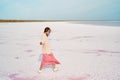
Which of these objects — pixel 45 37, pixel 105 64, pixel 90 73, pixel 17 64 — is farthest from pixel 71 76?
pixel 17 64

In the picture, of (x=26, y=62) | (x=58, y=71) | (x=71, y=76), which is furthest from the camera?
(x=26, y=62)

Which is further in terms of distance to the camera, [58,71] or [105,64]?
[105,64]

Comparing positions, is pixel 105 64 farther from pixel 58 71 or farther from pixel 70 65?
pixel 58 71

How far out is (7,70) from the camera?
5.18 metres

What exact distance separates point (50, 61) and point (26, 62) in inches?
56.8

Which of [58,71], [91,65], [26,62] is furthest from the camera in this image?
[26,62]

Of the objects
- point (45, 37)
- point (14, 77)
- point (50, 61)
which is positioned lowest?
point (14, 77)

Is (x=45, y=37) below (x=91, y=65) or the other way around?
the other way around

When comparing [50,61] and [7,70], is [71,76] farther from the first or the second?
[7,70]

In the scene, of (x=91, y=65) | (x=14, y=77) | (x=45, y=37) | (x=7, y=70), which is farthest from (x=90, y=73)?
(x=7, y=70)

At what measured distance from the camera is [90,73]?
15.6ft

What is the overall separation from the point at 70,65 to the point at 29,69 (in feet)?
3.52

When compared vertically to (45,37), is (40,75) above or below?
below

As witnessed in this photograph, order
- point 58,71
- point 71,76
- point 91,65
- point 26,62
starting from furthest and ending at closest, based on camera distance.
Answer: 1. point 26,62
2. point 91,65
3. point 58,71
4. point 71,76
